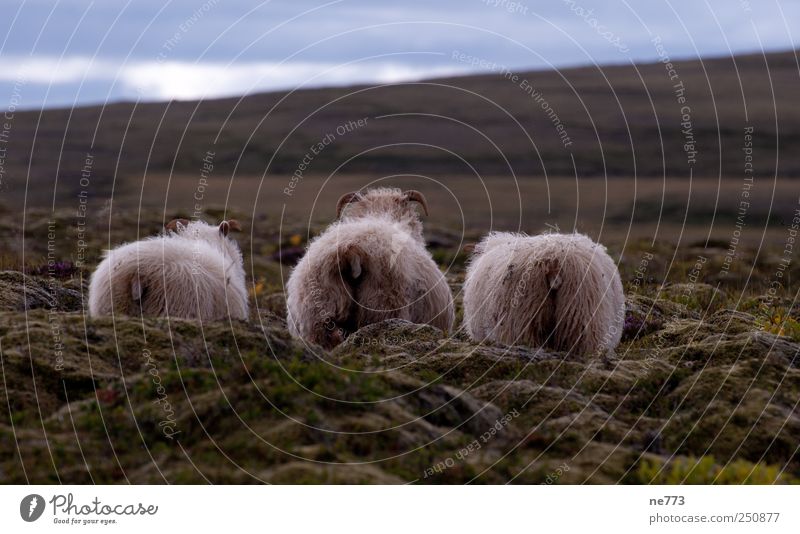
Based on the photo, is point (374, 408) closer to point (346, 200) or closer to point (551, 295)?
point (551, 295)

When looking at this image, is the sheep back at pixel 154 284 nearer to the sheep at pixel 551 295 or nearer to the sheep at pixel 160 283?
the sheep at pixel 160 283

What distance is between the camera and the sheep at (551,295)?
39.1ft

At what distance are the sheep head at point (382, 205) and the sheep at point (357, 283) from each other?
1518mm

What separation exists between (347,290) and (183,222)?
139 inches

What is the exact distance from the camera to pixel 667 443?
8.88 metres

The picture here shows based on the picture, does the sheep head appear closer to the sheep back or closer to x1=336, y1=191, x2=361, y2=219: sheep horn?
x1=336, y1=191, x2=361, y2=219: sheep horn

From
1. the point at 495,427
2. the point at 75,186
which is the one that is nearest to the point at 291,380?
the point at 495,427

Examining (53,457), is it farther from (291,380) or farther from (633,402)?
(633,402)

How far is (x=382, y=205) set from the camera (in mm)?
15500

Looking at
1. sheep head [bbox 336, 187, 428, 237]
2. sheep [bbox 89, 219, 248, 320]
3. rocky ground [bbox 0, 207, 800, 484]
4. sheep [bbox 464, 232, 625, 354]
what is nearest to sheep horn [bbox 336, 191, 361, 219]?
sheep head [bbox 336, 187, 428, 237]

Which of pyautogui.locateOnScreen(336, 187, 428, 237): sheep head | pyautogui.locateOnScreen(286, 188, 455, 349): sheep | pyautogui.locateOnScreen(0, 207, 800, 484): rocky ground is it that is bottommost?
pyautogui.locateOnScreen(0, 207, 800, 484): rocky ground

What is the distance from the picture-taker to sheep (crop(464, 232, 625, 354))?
11922mm

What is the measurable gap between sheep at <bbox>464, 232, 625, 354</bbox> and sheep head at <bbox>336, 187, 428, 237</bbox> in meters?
3.06

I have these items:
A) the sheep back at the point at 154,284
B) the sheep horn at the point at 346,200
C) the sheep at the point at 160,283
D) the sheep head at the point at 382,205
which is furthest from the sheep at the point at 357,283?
the sheep horn at the point at 346,200
